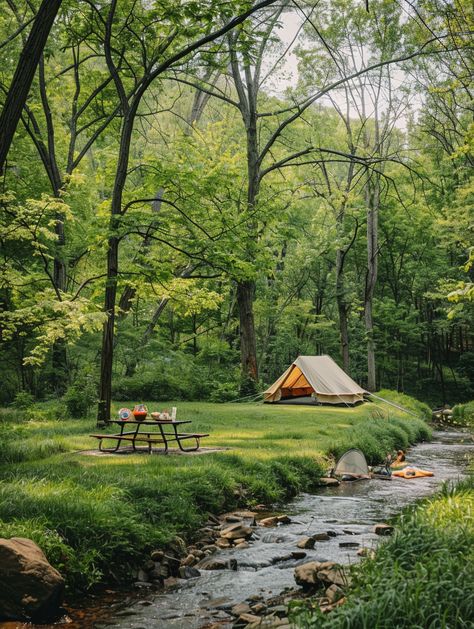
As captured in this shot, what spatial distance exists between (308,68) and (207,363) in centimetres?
1423

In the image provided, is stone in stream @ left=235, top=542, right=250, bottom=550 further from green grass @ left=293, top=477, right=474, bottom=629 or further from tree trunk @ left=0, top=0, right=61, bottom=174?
tree trunk @ left=0, top=0, right=61, bottom=174

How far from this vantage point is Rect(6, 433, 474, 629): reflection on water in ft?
15.9

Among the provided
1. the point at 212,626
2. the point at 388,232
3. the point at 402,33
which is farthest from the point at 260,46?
the point at 212,626

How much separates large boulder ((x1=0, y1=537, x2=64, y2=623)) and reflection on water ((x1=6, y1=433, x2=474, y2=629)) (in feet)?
0.93

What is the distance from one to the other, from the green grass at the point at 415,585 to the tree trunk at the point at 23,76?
5592 mm

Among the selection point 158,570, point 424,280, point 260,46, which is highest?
point 260,46

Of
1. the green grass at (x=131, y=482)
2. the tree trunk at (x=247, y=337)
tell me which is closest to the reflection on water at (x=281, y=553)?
the green grass at (x=131, y=482)

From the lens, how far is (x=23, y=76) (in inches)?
264

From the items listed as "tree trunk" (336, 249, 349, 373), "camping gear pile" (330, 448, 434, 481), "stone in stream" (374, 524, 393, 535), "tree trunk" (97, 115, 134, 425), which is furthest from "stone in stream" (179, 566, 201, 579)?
"tree trunk" (336, 249, 349, 373)

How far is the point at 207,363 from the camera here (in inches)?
1086

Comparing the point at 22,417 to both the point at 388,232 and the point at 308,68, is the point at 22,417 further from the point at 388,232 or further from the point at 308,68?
the point at 388,232

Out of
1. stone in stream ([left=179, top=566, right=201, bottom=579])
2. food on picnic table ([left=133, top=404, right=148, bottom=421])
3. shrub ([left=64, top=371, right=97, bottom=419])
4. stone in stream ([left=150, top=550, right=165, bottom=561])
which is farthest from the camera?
shrub ([left=64, top=371, right=97, bottom=419])

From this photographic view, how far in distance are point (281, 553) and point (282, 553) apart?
0.04 feet

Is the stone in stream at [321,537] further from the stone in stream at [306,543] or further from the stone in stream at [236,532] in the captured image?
the stone in stream at [236,532]
